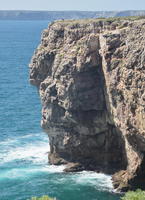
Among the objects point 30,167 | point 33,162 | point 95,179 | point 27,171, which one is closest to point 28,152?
point 33,162

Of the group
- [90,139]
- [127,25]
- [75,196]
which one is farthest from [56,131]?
[127,25]

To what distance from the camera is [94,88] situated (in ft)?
248

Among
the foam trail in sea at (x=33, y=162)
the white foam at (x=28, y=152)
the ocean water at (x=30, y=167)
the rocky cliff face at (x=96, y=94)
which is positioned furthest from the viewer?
the white foam at (x=28, y=152)

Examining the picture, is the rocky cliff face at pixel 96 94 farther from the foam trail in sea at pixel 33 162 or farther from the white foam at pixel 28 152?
the white foam at pixel 28 152

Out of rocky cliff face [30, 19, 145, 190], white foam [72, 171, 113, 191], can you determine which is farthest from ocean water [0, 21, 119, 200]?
rocky cliff face [30, 19, 145, 190]

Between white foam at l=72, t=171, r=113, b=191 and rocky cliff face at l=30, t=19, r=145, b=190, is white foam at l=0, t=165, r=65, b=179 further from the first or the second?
white foam at l=72, t=171, r=113, b=191

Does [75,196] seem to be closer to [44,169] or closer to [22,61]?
[44,169]

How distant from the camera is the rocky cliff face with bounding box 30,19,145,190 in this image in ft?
222

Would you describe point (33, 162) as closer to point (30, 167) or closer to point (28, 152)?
point (30, 167)

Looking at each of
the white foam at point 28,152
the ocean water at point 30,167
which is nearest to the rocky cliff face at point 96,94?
the ocean water at point 30,167

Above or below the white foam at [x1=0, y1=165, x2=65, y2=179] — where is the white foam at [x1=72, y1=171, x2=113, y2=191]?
below

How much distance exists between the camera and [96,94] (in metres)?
75.6

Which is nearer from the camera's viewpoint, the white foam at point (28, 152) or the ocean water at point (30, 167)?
the ocean water at point (30, 167)

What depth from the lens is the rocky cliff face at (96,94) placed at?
67.8 meters
